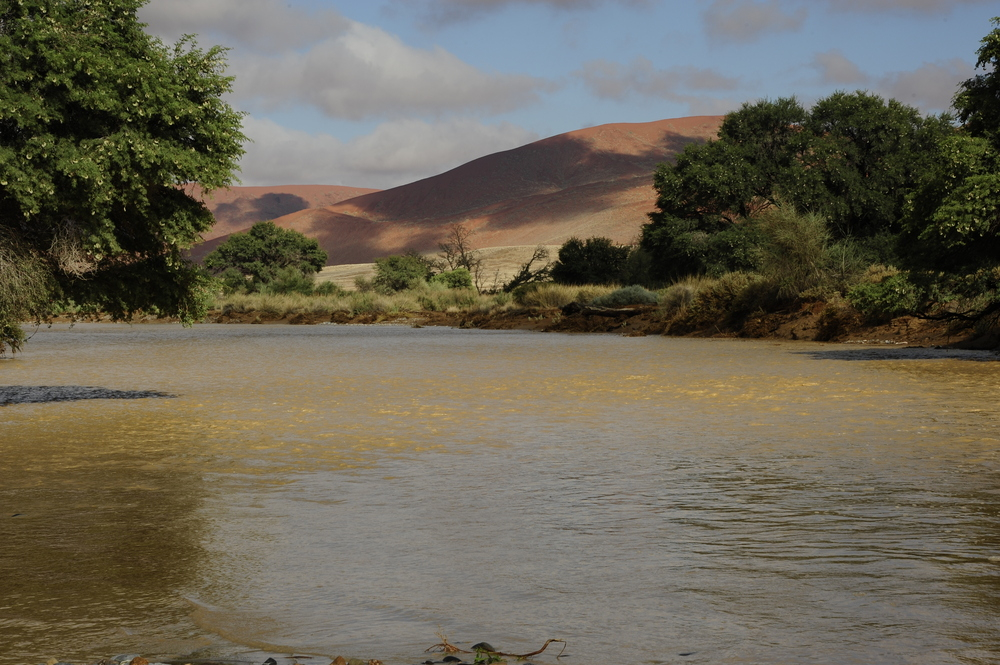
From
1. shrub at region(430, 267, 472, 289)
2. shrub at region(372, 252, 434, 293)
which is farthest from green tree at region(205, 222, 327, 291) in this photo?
shrub at region(430, 267, 472, 289)

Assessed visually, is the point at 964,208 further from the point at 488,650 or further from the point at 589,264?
the point at 589,264

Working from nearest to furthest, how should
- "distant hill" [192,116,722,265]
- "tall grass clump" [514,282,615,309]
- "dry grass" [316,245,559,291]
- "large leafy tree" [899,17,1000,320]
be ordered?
"large leafy tree" [899,17,1000,320]
"tall grass clump" [514,282,615,309]
"dry grass" [316,245,559,291]
"distant hill" [192,116,722,265]

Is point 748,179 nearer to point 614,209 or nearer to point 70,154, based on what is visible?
point 70,154

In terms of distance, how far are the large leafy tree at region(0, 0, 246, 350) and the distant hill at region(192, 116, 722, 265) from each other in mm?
118380

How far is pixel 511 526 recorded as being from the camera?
22.0ft

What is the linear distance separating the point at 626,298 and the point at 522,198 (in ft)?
400

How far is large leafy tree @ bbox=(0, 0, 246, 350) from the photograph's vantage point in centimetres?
1317

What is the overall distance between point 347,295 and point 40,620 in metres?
58.8

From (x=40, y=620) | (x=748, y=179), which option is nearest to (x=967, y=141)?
(x=40, y=620)

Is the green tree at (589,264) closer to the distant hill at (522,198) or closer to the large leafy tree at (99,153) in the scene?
the large leafy tree at (99,153)

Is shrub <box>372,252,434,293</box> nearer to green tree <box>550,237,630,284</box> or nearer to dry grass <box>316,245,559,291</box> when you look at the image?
green tree <box>550,237,630,284</box>

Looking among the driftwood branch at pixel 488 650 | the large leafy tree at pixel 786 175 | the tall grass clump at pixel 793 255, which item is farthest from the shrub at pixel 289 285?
the driftwood branch at pixel 488 650

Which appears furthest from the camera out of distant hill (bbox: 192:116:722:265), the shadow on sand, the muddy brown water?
distant hill (bbox: 192:116:722:265)

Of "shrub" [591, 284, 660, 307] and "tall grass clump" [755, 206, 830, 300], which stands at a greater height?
"tall grass clump" [755, 206, 830, 300]
